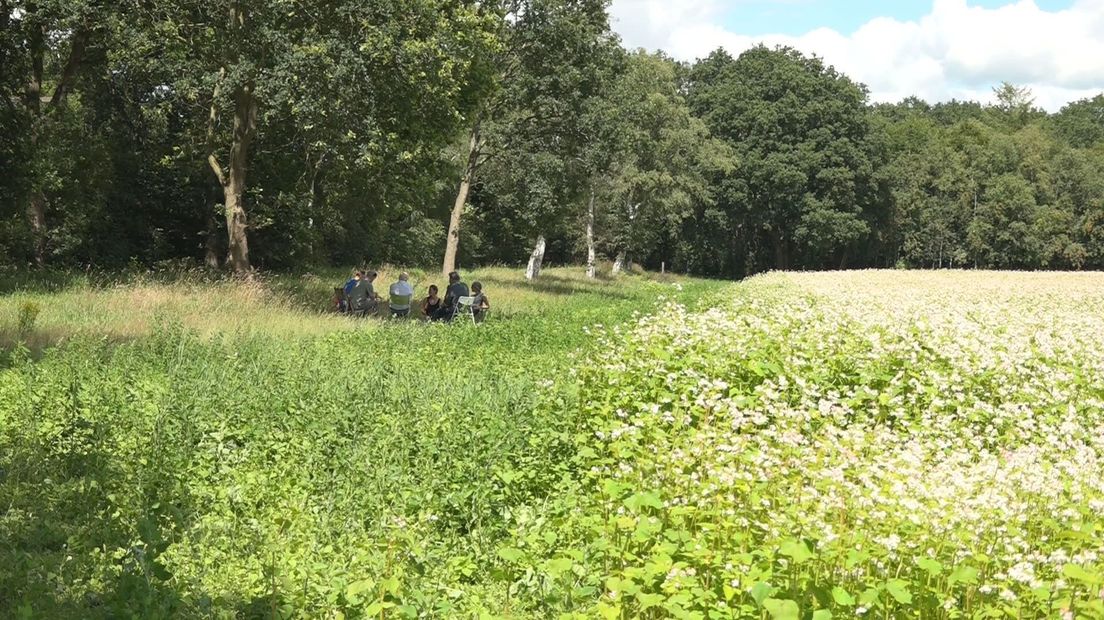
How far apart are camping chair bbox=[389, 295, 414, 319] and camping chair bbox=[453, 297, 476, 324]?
1.32m

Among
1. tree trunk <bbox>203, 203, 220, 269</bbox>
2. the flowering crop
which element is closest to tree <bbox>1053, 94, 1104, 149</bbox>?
tree trunk <bbox>203, 203, 220, 269</bbox>

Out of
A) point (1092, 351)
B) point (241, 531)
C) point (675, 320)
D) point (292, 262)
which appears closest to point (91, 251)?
point (292, 262)

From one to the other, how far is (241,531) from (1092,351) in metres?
10.3

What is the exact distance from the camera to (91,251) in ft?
92.9

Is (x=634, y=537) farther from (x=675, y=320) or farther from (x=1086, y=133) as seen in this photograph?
(x=1086, y=133)

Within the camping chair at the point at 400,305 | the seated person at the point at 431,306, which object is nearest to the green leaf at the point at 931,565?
the seated person at the point at 431,306

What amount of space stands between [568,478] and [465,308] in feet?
40.1

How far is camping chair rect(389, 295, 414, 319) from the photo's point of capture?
2084cm

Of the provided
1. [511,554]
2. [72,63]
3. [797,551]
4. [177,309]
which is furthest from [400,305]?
[797,551]

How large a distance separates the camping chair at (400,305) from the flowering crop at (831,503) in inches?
429

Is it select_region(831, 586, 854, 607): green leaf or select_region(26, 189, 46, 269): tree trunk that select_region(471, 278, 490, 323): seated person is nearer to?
select_region(26, 189, 46, 269): tree trunk

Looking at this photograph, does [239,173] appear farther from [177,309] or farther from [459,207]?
[459,207]

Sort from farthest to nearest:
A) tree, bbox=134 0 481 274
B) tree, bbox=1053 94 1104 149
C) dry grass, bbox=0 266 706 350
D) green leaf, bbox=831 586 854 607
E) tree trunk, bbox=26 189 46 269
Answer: tree, bbox=1053 94 1104 149
tree trunk, bbox=26 189 46 269
tree, bbox=134 0 481 274
dry grass, bbox=0 266 706 350
green leaf, bbox=831 586 854 607

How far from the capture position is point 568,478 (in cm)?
754
